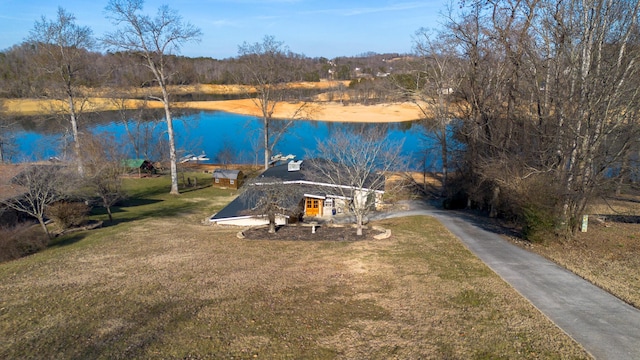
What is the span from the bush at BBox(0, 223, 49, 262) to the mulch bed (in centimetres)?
886

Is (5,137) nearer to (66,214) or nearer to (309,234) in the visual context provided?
(66,214)

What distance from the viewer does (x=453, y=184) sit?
92.6ft

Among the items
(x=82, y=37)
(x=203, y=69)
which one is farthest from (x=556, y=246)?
(x=203, y=69)

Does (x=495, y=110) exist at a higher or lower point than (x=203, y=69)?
lower

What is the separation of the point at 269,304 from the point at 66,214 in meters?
15.1

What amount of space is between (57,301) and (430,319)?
10110mm

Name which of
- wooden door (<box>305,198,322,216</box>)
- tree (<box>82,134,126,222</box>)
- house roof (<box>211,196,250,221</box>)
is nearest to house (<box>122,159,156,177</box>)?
tree (<box>82,134,126,222</box>)

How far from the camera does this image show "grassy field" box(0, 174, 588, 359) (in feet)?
28.4

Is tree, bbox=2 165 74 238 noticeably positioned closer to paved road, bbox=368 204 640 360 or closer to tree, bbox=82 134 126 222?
tree, bbox=82 134 126 222

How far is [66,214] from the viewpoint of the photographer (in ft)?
67.7

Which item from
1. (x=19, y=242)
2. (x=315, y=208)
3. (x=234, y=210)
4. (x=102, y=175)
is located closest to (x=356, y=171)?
(x=315, y=208)

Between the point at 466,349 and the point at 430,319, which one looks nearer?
the point at 466,349

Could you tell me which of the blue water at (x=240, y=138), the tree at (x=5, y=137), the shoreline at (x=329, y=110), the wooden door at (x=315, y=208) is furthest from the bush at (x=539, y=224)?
the shoreline at (x=329, y=110)

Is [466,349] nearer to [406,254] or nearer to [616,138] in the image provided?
[406,254]
